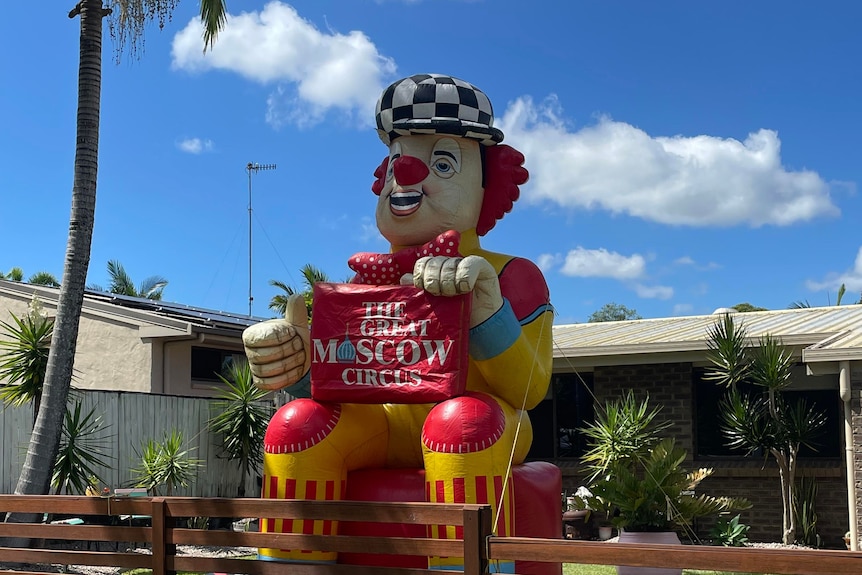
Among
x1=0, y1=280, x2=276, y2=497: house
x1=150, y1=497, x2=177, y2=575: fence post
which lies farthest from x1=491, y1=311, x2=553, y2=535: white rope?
x1=0, y1=280, x2=276, y2=497: house

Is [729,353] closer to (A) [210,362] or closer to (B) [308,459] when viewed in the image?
(B) [308,459]

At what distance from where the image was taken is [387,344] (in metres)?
5.01

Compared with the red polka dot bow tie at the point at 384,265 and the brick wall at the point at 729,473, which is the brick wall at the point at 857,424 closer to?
the brick wall at the point at 729,473

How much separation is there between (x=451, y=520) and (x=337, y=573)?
2.38 ft

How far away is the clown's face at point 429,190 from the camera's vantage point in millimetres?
5309

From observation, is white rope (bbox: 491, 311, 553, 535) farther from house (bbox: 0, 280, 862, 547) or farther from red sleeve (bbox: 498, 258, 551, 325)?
house (bbox: 0, 280, 862, 547)

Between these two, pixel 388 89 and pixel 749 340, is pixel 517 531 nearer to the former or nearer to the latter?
pixel 388 89

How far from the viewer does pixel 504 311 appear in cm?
499

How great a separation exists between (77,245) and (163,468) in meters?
3.54

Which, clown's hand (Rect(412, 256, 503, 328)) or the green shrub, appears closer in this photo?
clown's hand (Rect(412, 256, 503, 328))

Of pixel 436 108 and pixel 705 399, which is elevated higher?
pixel 436 108

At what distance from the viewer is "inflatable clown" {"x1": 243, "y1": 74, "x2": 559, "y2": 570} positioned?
475 centimetres

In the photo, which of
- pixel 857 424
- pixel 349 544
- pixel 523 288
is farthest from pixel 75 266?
pixel 857 424

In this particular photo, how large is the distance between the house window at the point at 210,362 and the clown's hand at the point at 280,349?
30.6 ft
